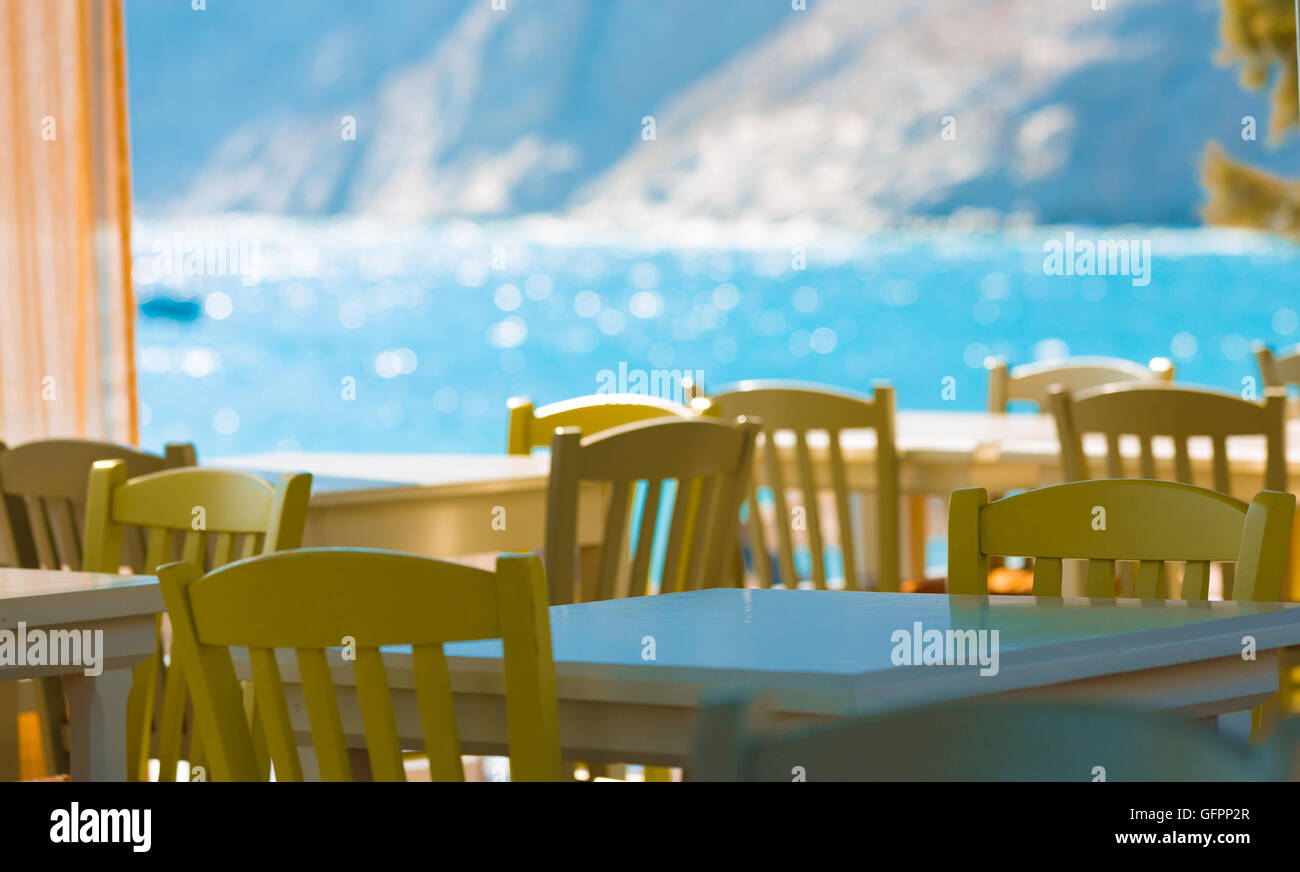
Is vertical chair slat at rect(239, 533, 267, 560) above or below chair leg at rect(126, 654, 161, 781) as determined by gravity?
above

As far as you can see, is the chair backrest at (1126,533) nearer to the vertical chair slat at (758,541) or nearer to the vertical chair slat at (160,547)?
the vertical chair slat at (160,547)

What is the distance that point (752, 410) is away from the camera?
12.0ft

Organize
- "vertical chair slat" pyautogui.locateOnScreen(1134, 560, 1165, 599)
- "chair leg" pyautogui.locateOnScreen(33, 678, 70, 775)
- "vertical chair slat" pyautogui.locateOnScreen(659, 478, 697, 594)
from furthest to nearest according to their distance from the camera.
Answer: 1. "vertical chair slat" pyautogui.locateOnScreen(659, 478, 697, 594)
2. "chair leg" pyautogui.locateOnScreen(33, 678, 70, 775)
3. "vertical chair slat" pyautogui.locateOnScreen(1134, 560, 1165, 599)

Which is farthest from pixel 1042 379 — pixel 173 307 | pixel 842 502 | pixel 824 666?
pixel 173 307

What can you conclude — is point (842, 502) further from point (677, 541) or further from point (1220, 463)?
point (677, 541)

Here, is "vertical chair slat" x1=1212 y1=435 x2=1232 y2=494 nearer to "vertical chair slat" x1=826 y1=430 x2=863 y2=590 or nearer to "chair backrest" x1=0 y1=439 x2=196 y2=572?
"vertical chair slat" x1=826 y1=430 x2=863 y2=590

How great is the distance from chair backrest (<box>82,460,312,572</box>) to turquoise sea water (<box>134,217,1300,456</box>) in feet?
84.8

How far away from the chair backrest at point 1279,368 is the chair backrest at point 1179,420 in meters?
1.20

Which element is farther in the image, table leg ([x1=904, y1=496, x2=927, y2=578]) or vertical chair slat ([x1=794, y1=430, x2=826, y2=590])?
table leg ([x1=904, y1=496, x2=927, y2=578])

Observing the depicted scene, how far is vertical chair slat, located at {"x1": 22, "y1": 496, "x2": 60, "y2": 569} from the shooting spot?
8.64 ft

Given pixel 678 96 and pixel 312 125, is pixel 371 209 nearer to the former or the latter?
pixel 312 125

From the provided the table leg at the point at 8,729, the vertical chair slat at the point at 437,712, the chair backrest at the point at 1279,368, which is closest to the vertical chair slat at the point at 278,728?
the vertical chair slat at the point at 437,712

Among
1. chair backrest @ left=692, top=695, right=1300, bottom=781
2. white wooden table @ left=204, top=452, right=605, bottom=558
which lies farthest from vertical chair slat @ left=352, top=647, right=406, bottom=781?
white wooden table @ left=204, top=452, right=605, bottom=558
